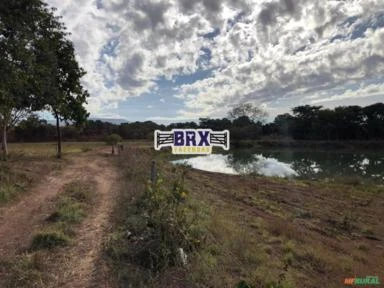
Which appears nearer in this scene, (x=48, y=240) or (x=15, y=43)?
(x=48, y=240)

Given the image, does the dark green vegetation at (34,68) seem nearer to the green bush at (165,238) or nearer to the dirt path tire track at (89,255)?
the dirt path tire track at (89,255)

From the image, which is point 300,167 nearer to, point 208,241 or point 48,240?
point 208,241

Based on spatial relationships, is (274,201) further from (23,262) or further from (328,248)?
(23,262)

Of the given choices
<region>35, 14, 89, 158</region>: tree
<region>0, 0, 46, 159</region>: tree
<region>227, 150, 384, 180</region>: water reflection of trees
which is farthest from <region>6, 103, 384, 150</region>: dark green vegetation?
<region>0, 0, 46, 159</region>: tree

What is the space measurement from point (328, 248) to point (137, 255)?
5058 mm

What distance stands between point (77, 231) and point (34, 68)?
944cm

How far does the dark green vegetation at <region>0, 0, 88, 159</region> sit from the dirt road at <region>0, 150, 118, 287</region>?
13.5ft

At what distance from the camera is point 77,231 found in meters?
6.32

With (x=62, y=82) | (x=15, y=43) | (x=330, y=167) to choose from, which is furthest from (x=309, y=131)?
(x=15, y=43)

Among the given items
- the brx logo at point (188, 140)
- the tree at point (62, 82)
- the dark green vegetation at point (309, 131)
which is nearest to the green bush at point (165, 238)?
the brx logo at point (188, 140)

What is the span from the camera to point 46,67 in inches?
625

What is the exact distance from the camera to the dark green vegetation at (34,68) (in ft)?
36.7

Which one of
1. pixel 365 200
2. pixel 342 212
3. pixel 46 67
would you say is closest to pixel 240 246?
pixel 342 212

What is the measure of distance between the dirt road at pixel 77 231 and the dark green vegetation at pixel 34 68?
4103 millimetres
